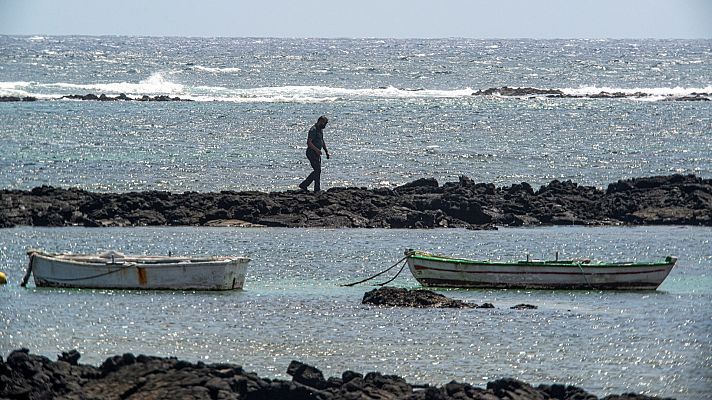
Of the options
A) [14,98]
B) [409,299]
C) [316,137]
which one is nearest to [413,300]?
[409,299]

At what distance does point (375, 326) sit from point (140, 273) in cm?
448

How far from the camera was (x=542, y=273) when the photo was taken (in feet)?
75.8

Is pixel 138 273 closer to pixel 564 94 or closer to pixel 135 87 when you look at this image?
pixel 564 94

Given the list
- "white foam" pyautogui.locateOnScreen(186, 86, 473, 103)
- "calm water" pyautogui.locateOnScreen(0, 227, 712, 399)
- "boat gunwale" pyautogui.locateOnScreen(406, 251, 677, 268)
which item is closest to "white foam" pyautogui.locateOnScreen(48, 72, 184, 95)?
A: "white foam" pyautogui.locateOnScreen(186, 86, 473, 103)

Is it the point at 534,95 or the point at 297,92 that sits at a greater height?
Result: the point at 534,95

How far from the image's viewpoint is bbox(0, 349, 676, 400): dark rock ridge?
13.9 metres

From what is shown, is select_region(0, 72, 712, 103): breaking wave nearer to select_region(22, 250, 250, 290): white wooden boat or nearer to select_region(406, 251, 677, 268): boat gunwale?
select_region(406, 251, 677, 268): boat gunwale

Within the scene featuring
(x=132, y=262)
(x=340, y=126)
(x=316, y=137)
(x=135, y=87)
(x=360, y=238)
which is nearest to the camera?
(x=132, y=262)

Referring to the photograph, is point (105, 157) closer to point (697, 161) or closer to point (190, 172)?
point (190, 172)

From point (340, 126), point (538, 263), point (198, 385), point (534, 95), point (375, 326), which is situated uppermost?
point (534, 95)

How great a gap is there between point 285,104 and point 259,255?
51.4 metres

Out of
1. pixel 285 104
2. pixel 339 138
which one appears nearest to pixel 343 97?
pixel 285 104

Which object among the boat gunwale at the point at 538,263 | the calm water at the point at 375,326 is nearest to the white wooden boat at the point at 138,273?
the calm water at the point at 375,326

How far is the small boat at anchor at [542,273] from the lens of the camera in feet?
75.7
